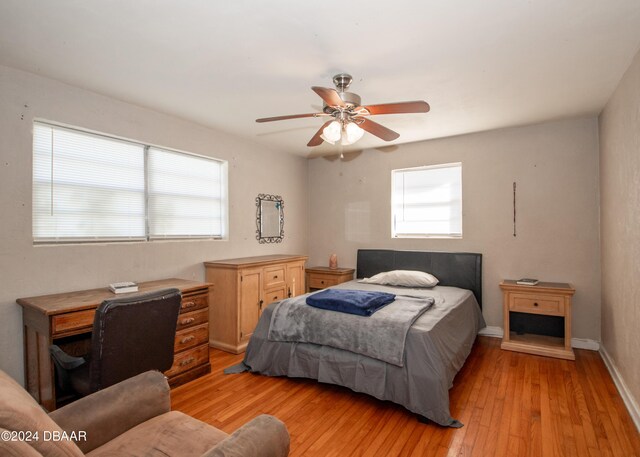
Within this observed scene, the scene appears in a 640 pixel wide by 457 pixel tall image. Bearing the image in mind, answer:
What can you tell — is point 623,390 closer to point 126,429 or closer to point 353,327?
point 353,327

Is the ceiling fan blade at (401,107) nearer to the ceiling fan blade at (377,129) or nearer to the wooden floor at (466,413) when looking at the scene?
the ceiling fan blade at (377,129)

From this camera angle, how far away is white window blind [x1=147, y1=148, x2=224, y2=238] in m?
3.50

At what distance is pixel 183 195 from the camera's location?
378 centimetres

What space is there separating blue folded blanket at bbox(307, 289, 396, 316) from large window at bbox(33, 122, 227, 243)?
1.76 m

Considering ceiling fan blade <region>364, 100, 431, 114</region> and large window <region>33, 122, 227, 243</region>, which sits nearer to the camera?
ceiling fan blade <region>364, 100, 431, 114</region>

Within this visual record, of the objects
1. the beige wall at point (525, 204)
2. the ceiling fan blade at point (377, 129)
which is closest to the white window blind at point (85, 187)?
the ceiling fan blade at point (377, 129)

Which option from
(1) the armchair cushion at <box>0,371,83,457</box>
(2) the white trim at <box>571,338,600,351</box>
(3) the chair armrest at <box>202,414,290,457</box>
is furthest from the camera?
(2) the white trim at <box>571,338,600,351</box>

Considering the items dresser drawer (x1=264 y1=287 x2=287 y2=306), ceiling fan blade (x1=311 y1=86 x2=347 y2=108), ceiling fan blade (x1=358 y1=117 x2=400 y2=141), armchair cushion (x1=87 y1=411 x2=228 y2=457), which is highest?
ceiling fan blade (x1=311 y1=86 x2=347 y2=108)

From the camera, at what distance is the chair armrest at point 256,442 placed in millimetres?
1107

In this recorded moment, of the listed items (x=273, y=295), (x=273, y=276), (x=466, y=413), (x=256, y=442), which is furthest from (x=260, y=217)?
(x=256, y=442)

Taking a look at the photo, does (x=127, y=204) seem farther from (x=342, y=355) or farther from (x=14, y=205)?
(x=342, y=355)

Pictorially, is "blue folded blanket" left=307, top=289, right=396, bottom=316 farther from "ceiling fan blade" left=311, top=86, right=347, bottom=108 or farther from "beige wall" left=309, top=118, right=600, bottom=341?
"beige wall" left=309, top=118, right=600, bottom=341

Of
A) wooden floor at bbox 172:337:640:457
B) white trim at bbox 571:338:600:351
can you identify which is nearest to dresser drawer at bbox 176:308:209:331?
wooden floor at bbox 172:337:640:457

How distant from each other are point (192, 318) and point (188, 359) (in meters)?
0.36
